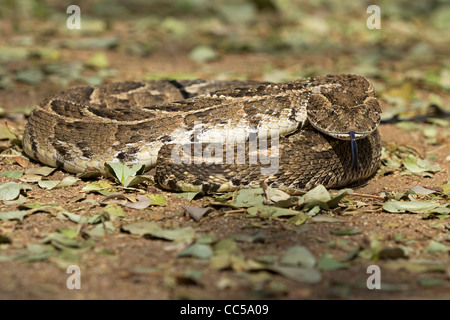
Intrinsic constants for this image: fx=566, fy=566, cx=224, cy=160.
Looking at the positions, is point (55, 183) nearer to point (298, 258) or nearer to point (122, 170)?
point (122, 170)

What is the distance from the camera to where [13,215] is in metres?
5.52

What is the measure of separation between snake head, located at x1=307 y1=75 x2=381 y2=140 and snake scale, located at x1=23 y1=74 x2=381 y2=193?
0.04 feet

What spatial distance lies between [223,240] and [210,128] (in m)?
2.20

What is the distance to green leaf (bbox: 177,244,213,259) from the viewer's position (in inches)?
189

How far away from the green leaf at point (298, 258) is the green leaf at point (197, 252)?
628 mm

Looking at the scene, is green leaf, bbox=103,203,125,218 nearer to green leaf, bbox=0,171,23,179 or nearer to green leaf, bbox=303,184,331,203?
green leaf, bbox=0,171,23,179

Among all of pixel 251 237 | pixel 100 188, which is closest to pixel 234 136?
pixel 100 188

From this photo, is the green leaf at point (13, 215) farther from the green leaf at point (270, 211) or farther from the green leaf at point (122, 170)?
the green leaf at point (270, 211)

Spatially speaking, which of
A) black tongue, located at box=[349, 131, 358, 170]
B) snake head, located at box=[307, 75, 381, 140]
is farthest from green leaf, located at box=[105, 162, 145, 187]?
black tongue, located at box=[349, 131, 358, 170]

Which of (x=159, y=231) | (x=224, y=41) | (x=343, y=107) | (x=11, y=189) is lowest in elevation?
→ (x=159, y=231)

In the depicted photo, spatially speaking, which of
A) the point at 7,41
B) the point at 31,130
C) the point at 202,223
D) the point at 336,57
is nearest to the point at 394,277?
the point at 202,223

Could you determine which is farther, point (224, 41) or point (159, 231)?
point (224, 41)

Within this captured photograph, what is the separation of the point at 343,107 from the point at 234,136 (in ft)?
A: 4.44

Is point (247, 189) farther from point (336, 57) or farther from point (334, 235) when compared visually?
point (336, 57)
